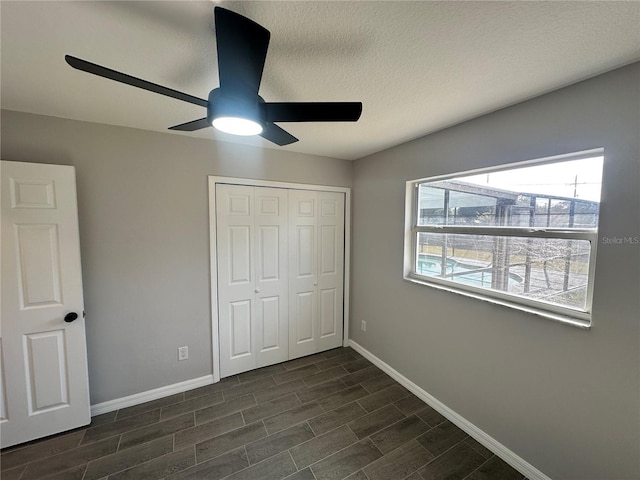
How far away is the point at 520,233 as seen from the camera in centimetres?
172

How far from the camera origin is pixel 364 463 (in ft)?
5.62

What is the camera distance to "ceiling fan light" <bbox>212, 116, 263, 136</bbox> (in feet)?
3.64

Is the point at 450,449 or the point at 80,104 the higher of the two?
the point at 80,104

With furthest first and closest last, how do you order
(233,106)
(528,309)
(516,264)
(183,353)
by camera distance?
(183,353)
(516,264)
(528,309)
(233,106)

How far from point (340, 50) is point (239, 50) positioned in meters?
0.50

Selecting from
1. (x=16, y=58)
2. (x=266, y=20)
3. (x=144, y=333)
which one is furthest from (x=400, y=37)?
(x=144, y=333)

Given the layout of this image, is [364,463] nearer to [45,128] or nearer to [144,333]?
[144,333]

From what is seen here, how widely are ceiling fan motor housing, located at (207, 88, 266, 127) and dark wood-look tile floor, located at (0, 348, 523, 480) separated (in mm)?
2082

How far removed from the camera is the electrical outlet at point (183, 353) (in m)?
2.40

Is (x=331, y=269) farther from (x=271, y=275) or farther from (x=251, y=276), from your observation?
(x=251, y=276)

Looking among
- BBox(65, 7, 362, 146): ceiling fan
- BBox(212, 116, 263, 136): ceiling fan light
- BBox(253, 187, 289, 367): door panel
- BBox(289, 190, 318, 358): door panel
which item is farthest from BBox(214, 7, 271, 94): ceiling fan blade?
BBox(289, 190, 318, 358): door panel

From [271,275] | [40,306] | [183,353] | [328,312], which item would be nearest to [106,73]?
[40,306]

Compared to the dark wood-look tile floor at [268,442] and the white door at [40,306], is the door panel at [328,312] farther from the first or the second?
the white door at [40,306]

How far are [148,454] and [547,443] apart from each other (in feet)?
8.44
